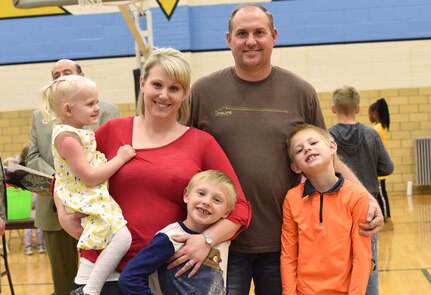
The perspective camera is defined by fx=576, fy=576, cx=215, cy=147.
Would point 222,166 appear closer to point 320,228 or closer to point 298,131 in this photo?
point 298,131

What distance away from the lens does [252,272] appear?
101 inches

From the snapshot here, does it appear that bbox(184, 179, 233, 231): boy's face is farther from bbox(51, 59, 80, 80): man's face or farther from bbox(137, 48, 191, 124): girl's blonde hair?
bbox(51, 59, 80, 80): man's face

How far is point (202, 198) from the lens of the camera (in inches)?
82.1

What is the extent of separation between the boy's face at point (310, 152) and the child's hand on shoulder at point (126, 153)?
698 mm

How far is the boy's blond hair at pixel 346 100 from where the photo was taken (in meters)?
4.61

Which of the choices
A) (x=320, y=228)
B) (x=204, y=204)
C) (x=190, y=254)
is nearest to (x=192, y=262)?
(x=190, y=254)

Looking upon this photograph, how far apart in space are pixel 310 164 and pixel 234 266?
1.79 ft

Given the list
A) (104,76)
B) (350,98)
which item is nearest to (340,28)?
(104,76)

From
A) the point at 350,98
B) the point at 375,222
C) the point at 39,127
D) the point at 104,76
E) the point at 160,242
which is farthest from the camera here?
the point at 104,76

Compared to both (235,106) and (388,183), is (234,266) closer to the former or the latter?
(235,106)

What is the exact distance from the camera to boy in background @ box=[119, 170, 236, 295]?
6.67 ft

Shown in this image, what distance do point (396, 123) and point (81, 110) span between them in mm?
8418

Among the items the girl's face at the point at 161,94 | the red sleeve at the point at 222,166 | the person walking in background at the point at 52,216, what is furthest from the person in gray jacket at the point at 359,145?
the girl's face at the point at 161,94

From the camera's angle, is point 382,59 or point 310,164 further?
point 382,59
